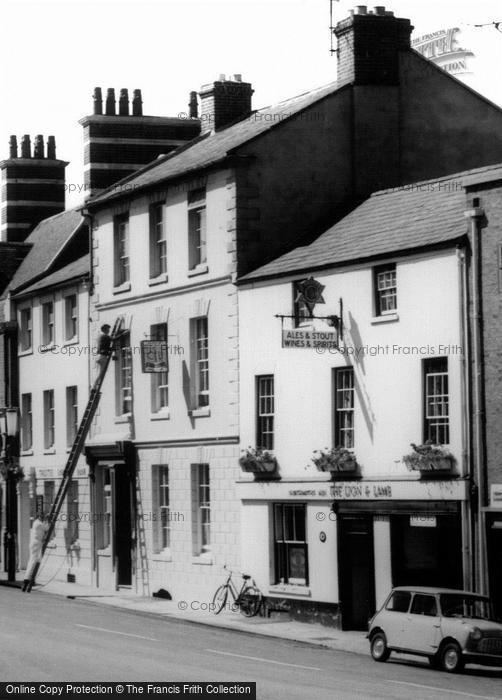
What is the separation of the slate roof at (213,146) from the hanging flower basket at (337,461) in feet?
29.4

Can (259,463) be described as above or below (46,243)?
below

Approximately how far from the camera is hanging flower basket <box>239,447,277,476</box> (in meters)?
37.8

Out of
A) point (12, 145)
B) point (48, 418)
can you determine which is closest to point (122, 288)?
point (48, 418)

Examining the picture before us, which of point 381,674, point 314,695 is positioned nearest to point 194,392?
point 381,674

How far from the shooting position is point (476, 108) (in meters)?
43.3

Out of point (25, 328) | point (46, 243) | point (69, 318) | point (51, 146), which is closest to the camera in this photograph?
point (69, 318)

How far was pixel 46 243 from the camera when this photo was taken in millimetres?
58500

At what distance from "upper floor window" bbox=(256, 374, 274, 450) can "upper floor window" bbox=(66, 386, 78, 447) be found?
12799mm

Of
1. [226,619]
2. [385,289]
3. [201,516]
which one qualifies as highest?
[385,289]

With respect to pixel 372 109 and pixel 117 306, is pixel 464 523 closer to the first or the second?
pixel 372 109

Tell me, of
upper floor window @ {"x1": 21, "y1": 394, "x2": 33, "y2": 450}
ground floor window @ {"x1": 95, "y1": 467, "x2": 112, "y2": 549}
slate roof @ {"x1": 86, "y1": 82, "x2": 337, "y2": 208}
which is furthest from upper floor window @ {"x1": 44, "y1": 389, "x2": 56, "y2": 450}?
slate roof @ {"x1": 86, "y1": 82, "x2": 337, "y2": 208}

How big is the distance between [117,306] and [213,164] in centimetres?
746

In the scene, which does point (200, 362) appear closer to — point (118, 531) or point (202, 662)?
point (118, 531)

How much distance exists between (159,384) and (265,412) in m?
6.36
